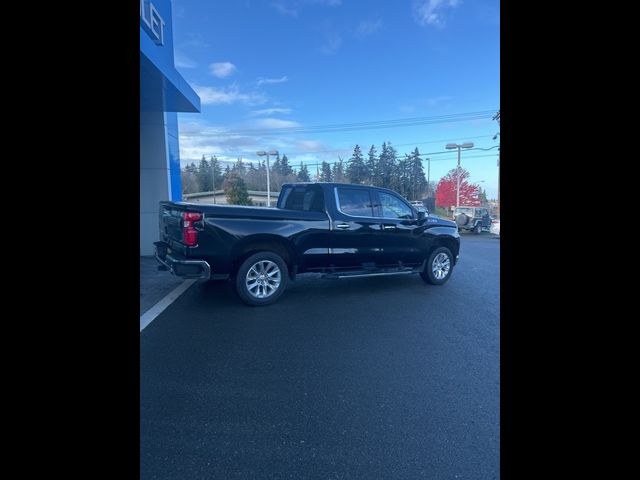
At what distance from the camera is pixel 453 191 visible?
4159 cm

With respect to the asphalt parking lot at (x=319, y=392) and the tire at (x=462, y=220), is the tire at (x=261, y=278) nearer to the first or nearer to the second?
the asphalt parking lot at (x=319, y=392)

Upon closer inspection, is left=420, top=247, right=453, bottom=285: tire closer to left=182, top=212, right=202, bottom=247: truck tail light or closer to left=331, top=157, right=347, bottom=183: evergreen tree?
left=182, top=212, right=202, bottom=247: truck tail light

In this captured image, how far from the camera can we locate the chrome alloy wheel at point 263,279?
545cm

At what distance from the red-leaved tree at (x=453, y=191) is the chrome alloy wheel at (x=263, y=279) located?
37892 millimetres

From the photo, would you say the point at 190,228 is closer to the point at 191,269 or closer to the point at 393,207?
the point at 191,269

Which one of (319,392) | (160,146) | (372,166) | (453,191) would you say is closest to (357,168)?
(372,166)

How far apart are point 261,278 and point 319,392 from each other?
8.98 ft

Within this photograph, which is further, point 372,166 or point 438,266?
point 372,166

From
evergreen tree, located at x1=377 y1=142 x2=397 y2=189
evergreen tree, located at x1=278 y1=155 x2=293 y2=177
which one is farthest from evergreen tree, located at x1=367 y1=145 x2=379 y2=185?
evergreen tree, located at x1=278 y1=155 x2=293 y2=177

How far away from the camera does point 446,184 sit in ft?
139
